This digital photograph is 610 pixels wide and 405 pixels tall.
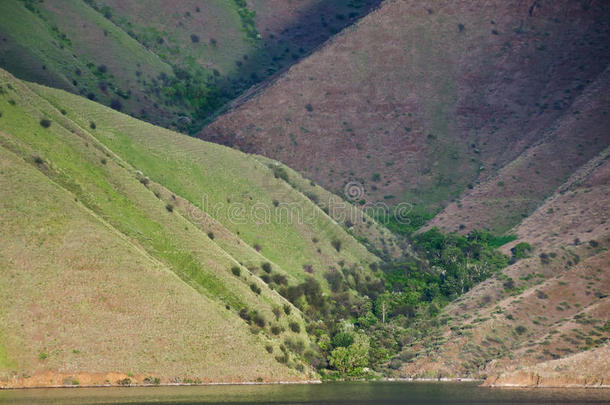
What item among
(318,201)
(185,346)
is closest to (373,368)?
(185,346)

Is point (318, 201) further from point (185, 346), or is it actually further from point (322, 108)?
point (185, 346)

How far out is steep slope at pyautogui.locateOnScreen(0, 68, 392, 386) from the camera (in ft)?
219

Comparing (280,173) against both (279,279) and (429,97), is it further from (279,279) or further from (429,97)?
(429,97)

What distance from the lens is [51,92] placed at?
105 meters

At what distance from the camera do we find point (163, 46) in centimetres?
15750

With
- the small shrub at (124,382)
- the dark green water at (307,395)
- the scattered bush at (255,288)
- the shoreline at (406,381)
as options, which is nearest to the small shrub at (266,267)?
A: the scattered bush at (255,288)

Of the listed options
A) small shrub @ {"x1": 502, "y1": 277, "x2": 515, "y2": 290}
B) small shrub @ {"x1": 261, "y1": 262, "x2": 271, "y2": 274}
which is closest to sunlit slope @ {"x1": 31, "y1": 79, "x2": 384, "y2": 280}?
small shrub @ {"x1": 261, "y1": 262, "x2": 271, "y2": 274}

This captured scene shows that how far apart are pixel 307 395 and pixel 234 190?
1832 inches

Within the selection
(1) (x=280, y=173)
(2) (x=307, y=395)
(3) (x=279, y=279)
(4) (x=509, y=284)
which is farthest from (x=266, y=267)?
(2) (x=307, y=395)

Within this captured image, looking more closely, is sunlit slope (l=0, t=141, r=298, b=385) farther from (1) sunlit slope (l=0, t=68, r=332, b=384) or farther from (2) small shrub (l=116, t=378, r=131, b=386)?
(2) small shrub (l=116, t=378, r=131, b=386)

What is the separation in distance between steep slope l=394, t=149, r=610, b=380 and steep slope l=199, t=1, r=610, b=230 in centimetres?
2150

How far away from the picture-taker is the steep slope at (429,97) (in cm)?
13325

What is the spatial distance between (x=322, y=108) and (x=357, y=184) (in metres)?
18.6

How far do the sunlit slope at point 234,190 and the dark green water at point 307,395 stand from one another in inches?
1233
